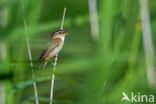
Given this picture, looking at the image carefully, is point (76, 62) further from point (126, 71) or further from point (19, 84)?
point (19, 84)

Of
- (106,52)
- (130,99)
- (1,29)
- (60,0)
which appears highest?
(60,0)

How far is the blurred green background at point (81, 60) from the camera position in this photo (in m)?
1.31

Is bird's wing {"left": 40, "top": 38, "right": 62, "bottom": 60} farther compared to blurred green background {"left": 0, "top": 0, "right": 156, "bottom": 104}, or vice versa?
bird's wing {"left": 40, "top": 38, "right": 62, "bottom": 60}

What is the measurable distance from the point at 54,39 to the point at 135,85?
52cm

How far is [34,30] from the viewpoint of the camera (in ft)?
6.48

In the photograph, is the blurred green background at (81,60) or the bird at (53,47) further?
the bird at (53,47)

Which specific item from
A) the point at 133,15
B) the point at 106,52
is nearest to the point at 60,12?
the point at 133,15

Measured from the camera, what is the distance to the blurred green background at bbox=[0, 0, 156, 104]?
131cm

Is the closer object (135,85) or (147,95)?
(147,95)

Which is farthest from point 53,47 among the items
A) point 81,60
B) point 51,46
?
point 81,60

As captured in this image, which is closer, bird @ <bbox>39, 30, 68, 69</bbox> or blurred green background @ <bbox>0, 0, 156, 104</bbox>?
blurred green background @ <bbox>0, 0, 156, 104</bbox>

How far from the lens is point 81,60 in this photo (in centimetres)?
197

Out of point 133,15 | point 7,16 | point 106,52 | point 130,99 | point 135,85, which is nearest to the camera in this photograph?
point 106,52

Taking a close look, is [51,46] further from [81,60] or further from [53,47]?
[81,60]
